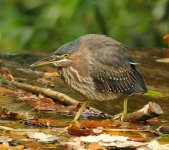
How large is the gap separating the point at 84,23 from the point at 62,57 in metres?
6.48

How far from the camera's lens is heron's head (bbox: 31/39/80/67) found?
645 centimetres

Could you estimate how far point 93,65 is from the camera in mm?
6551

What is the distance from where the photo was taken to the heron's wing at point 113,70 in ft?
21.6

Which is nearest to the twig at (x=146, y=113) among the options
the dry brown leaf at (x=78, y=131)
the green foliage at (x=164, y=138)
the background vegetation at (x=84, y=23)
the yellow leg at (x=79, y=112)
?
the green foliage at (x=164, y=138)

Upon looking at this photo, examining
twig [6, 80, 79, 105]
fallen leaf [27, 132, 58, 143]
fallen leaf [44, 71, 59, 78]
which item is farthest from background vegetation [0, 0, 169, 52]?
Answer: fallen leaf [27, 132, 58, 143]

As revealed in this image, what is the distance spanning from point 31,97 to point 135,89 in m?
0.99

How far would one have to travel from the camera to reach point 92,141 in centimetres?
549

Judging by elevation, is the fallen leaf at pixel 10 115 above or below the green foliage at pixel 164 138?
above

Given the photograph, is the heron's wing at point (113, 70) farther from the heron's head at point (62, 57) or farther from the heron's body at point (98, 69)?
the heron's head at point (62, 57)

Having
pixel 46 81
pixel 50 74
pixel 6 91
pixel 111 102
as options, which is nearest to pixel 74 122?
pixel 6 91

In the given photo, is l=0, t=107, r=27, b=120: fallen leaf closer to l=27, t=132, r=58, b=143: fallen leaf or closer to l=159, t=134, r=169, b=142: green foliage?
l=27, t=132, r=58, b=143: fallen leaf

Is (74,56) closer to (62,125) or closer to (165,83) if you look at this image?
(62,125)

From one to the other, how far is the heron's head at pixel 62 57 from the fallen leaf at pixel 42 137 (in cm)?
100

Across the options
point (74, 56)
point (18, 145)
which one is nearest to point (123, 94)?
point (74, 56)
